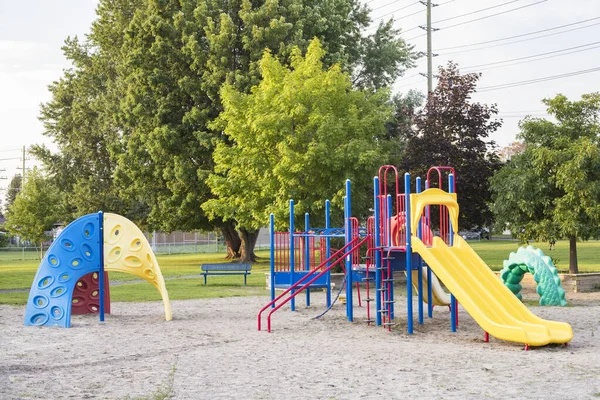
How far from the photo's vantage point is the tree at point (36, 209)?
4762cm

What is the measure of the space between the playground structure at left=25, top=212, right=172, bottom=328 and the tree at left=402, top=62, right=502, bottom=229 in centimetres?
1365

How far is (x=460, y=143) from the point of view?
2698 centimetres

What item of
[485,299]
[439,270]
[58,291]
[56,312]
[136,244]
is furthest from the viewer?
[136,244]

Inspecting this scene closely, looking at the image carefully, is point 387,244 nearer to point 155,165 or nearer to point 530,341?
point 530,341

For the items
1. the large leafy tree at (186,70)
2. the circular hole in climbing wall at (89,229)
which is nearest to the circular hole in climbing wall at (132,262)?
the circular hole in climbing wall at (89,229)

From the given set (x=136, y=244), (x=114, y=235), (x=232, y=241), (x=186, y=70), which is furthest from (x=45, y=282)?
(x=232, y=241)

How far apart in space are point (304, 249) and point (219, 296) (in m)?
3.31

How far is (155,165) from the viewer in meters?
36.1

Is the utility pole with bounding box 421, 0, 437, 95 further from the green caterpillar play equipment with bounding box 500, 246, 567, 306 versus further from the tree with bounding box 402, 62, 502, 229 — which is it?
the green caterpillar play equipment with bounding box 500, 246, 567, 306

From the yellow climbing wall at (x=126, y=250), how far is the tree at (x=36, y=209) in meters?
33.7

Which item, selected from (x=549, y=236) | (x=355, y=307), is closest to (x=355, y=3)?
(x=549, y=236)

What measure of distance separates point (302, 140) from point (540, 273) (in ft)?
29.2

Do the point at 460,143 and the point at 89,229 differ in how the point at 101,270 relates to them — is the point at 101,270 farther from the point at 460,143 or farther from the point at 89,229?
the point at 460,143

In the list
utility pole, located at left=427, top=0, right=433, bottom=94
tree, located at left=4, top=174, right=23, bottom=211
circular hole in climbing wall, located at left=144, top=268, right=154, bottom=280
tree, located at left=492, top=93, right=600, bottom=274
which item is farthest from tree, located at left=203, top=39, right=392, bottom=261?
tree, located at left=4, top=174, right=23, bottom=211
